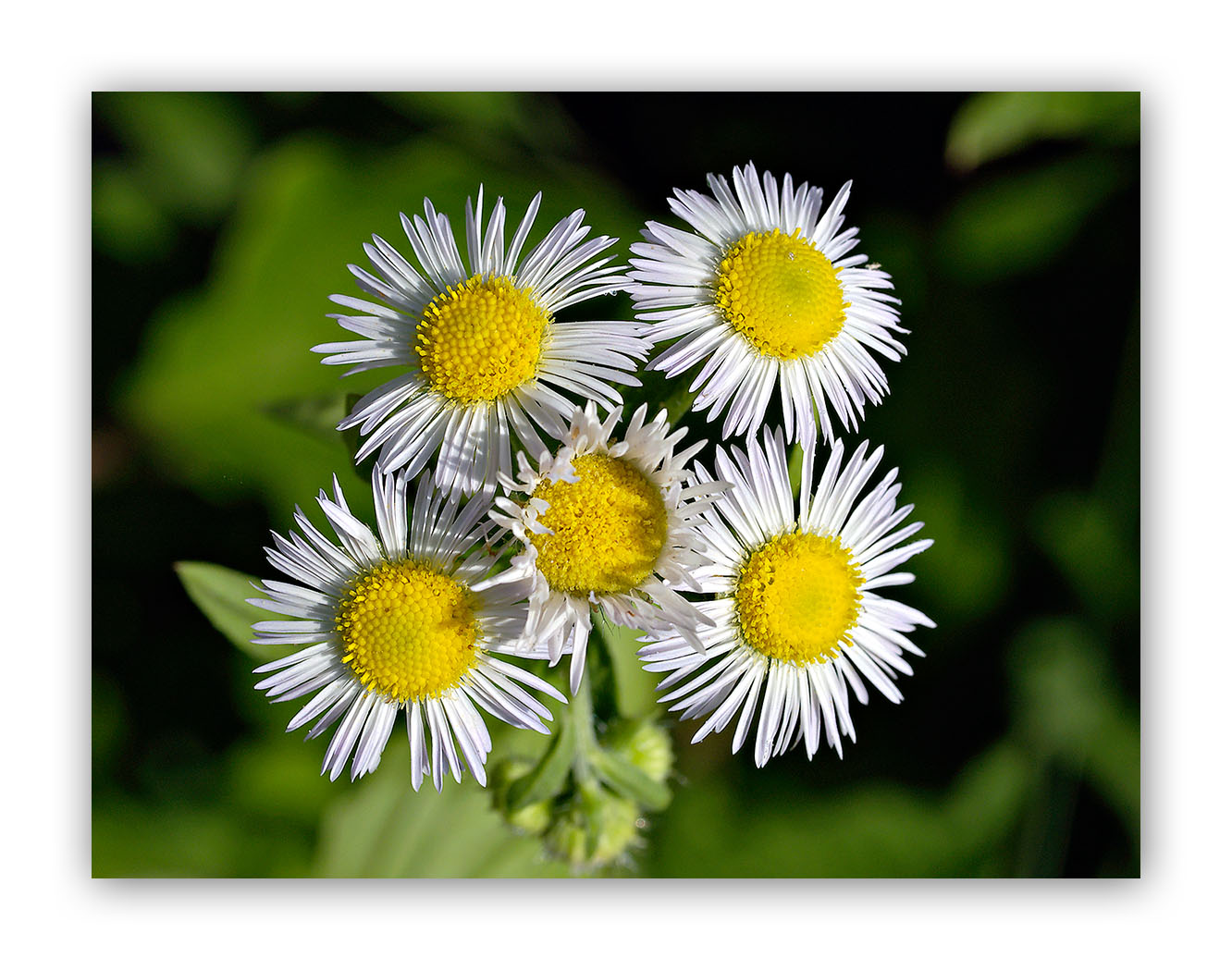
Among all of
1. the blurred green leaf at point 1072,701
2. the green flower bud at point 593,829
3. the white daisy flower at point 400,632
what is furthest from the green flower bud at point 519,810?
the blurred green leaf at point 1072,701

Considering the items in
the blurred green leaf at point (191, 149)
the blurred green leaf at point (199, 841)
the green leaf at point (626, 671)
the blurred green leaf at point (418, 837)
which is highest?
the blurred green leaf at point (191, 149)

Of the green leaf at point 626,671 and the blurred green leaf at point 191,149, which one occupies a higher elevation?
the blurred green leaf at point 191,149

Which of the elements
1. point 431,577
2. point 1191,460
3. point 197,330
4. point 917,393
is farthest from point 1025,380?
point 197,330

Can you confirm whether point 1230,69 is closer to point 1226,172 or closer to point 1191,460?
point 1226,172

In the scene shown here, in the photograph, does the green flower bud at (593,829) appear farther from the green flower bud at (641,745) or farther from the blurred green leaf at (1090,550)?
the blurred green leaf at (1090,550)

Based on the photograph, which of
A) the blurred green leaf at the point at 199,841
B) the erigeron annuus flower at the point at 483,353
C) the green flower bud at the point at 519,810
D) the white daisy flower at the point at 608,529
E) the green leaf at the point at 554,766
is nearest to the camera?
the white daisy flower at the point at 608,529

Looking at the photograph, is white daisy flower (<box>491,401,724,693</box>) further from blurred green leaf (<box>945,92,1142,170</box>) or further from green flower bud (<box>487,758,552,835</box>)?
blurred green leaf (<box>945,92,1142,170</box>)

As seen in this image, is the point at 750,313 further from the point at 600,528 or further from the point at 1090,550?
the point at 1090,550
